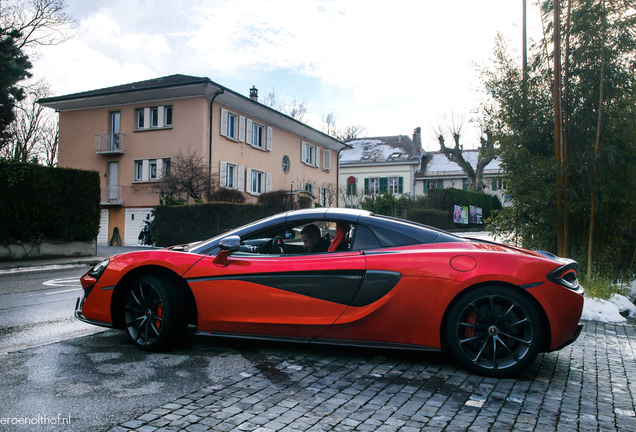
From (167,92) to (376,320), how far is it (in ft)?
81.7

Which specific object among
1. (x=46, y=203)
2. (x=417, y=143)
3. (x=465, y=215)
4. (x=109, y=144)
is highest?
(x=417, y=143)

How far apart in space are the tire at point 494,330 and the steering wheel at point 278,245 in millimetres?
1560

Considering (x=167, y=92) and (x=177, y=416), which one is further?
(x=167, y=92)

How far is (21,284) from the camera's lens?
1000 cm

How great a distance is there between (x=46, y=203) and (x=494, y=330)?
599 inches

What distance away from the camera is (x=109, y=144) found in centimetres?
2833

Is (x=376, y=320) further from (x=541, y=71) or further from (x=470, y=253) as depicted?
(x=541, y=71)

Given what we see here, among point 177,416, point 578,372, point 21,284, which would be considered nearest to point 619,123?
point 578,372

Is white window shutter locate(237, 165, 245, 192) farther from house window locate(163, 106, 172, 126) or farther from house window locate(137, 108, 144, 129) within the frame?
house window locate(137, 108, 144, 129)

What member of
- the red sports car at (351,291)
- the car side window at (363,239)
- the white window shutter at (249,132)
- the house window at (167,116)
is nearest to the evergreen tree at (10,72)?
the house window at (167,116)

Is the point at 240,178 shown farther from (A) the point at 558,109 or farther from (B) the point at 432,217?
(A) the point at 558,109

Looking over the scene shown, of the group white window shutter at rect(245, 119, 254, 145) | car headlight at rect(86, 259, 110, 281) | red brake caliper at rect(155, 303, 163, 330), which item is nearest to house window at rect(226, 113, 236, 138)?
white window shutter at rect(245, 119, 254, 145)

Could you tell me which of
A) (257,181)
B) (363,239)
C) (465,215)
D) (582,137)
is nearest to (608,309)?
(582,137)

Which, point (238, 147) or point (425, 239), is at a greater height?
point (238, 147)
